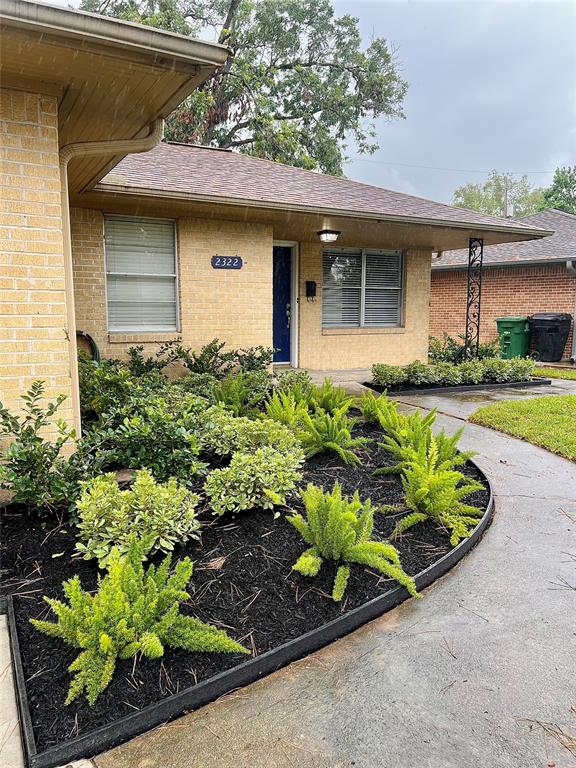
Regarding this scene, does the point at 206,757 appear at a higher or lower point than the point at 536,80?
lower

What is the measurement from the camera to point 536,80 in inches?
868

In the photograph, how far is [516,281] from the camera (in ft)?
51.8

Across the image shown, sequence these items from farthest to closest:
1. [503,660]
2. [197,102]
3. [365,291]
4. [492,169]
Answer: [492,169] → [197,102] → [365,291] → [503,660]

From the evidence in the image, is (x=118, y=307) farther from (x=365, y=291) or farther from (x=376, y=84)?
(x=376, y=84)

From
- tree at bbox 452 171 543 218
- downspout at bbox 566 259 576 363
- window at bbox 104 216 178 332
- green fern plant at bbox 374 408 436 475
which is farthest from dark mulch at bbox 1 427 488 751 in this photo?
tree at bbox 452 171 543 218

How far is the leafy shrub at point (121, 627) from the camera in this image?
199cm

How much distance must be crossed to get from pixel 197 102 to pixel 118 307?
1332 centimetres

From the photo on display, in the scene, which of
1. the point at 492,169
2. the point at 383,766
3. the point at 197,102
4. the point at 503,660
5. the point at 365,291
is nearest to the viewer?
the point at 383,766

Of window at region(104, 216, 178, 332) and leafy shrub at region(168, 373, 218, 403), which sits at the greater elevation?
window at region(104, 216, 178, 332)

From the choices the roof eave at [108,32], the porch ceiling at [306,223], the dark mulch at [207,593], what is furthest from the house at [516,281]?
the dark mulch at [207,593]

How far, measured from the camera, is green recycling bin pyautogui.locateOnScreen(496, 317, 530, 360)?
14.8 meters

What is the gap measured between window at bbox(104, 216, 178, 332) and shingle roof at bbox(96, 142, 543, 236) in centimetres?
82

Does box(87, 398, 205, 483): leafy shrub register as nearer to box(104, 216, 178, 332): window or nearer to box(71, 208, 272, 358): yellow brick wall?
box(71, 208, 272, 358): yellow brick wall

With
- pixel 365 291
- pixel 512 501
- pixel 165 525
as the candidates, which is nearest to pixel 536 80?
pixel 365 291
